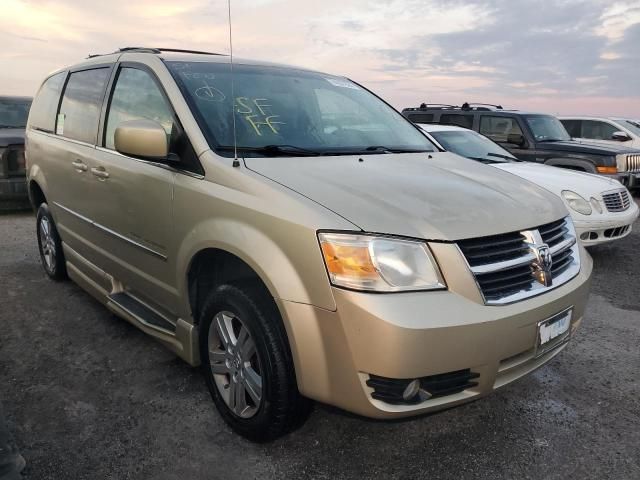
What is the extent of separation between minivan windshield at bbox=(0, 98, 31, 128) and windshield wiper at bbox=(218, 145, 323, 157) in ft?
23.9

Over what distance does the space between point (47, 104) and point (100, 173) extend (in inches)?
65.4

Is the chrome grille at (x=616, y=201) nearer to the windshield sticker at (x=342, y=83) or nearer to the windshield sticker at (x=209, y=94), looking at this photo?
the windshield sticker at (x=342, y=83)

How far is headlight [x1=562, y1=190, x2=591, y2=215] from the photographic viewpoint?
220 inches

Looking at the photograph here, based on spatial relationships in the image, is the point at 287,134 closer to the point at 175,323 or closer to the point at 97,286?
the point at 175,323

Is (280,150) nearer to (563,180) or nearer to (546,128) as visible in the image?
(563,180)

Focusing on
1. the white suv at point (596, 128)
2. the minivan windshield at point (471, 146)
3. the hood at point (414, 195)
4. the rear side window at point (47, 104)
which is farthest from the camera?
the white suv at point (596, 128)

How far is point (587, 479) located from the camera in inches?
89.4

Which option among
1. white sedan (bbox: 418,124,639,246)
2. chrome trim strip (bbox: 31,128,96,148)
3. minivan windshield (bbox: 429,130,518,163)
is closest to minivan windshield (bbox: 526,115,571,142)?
minivan windshield (bbox: 429,130,518,163)

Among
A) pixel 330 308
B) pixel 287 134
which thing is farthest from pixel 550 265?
pixel 287 134

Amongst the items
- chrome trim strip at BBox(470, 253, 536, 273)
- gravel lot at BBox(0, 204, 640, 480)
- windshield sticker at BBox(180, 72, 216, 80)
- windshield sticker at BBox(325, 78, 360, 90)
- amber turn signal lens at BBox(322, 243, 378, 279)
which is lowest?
gravel lot at BBox(0, 204, 640, 480)

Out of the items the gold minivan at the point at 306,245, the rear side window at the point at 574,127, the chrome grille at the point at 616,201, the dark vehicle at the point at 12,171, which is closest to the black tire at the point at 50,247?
the gold minivan at the point at 306,245

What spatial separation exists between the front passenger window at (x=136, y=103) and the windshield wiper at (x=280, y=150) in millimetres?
386

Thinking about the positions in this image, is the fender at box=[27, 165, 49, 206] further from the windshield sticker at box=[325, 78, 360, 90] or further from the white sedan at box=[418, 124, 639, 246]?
the white sedan at box=[418, 124, 639, 246]

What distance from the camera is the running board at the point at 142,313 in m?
2.95
